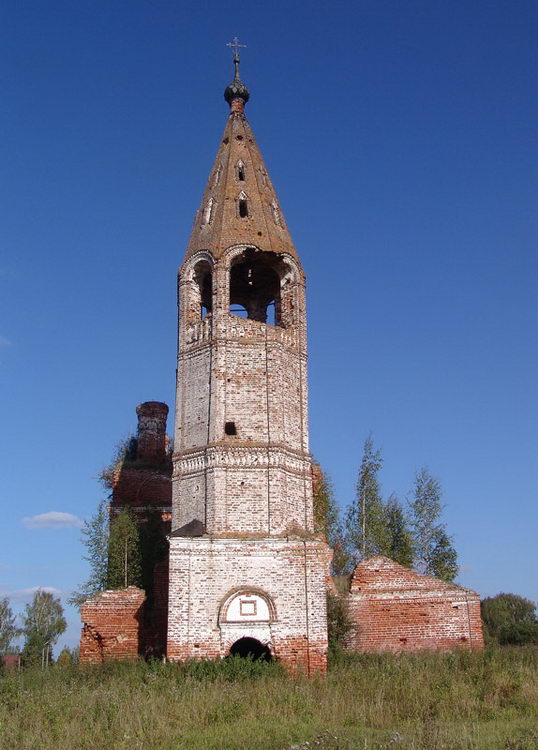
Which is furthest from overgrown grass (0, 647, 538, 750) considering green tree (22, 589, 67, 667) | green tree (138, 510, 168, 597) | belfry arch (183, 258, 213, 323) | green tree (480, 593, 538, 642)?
green tree (480, 593, 538, 642)

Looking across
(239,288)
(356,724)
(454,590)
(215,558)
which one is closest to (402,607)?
(454,590)

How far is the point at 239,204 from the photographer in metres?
18.8

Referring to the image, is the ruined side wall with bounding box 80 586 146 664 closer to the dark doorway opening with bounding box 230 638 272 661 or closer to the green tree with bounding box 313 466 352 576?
the dark doorway opening with bounding box 230 638 272 661

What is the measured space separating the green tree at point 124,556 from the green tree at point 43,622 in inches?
927

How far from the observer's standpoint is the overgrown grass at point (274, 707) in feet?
28.9

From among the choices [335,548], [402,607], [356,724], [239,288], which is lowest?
[356,724]

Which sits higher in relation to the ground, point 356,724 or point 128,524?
point 128,524

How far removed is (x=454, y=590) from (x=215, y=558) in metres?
5.71

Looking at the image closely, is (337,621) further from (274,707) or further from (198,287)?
(198,287)

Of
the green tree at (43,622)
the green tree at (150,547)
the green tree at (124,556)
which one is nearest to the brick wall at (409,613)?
the green tree at (150,547)

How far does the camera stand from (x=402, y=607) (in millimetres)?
16969

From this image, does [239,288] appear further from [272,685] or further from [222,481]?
[272,685]

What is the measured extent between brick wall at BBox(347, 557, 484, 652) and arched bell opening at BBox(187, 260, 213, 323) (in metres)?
7.22

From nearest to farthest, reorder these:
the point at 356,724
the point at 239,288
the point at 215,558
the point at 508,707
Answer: the point at 356,724 < the point at 508,707 < the point at 215,558 < the point at 239,288
